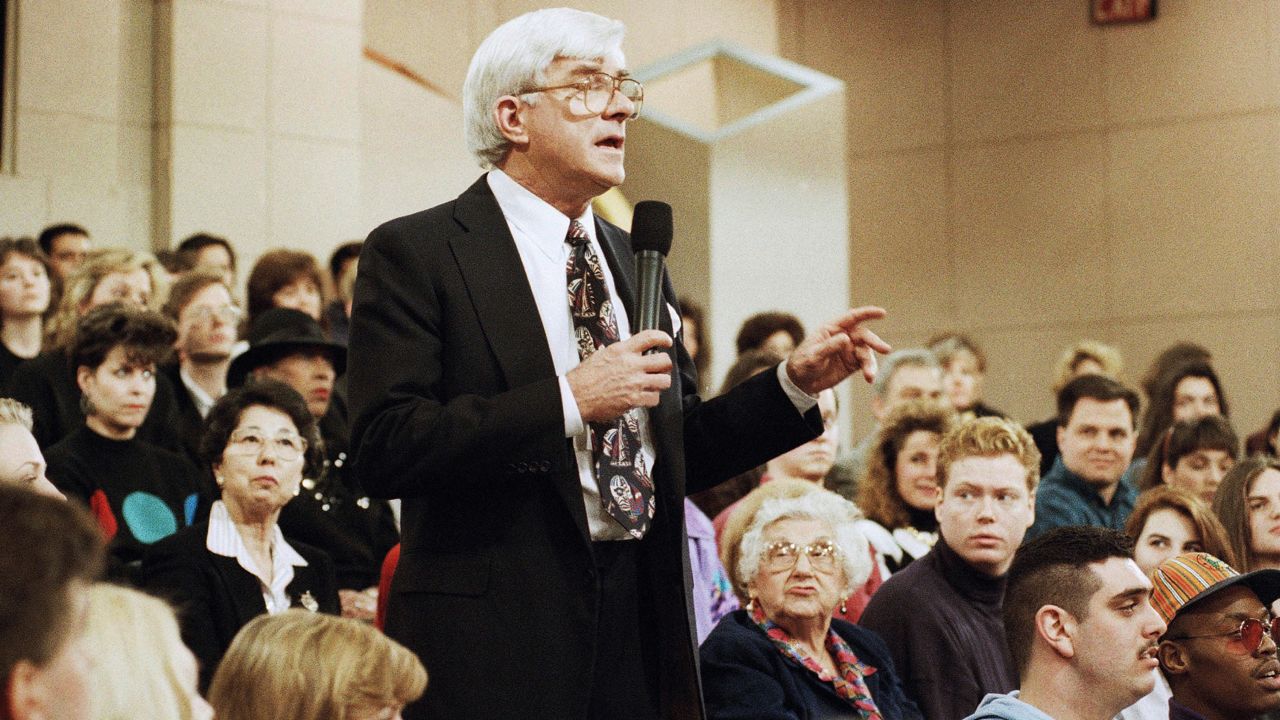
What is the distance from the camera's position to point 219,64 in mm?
7840

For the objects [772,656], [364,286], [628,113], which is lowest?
[772,656]

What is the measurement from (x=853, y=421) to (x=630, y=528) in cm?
825

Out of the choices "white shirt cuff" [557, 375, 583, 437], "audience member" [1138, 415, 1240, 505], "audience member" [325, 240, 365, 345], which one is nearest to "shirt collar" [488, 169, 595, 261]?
"white shirt cuff" [557, 375, 583, 437]

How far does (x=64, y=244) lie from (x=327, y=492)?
98.6 inches

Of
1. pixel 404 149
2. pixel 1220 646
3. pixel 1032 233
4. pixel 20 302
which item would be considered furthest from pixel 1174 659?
pixel 1032 233

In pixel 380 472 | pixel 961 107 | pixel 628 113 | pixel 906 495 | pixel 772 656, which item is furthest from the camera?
pixel 961 107

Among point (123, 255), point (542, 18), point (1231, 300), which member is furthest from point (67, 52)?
point (1231, 300)

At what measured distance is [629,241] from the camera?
2535 millimetres

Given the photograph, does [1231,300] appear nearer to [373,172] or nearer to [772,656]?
[373,172]

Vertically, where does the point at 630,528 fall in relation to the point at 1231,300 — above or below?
below

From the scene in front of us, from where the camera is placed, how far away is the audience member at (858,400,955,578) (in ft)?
16.5

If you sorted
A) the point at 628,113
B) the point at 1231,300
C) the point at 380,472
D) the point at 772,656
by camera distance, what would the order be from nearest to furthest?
the point at 380,472 < the point at 628,113 < the point at 772,656 < the point at 1231,300

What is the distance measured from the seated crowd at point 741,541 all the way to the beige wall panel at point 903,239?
4787 millimetres

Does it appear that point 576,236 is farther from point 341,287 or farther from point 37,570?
point 341,287
